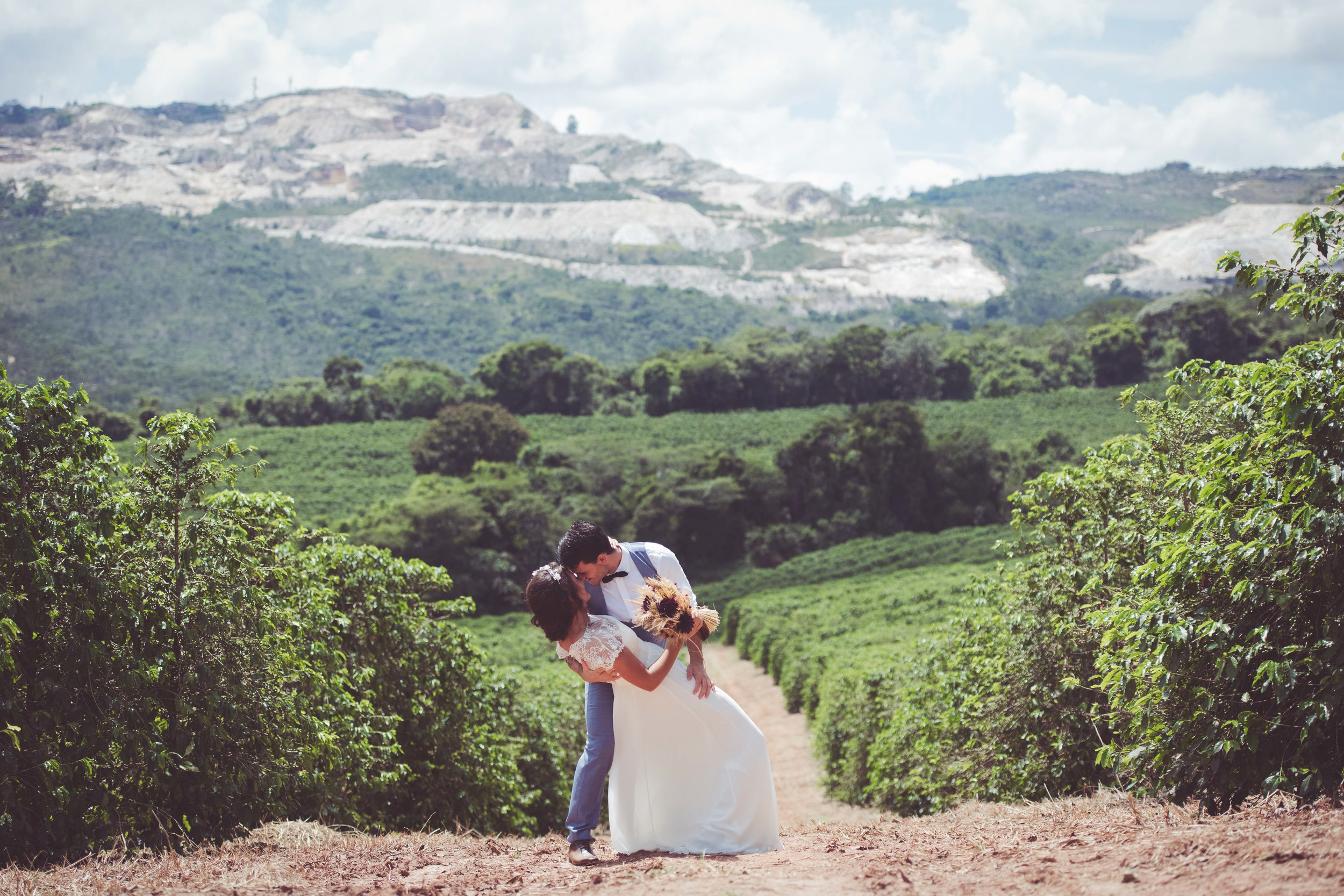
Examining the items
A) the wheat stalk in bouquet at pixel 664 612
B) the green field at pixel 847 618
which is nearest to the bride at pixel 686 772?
the wheat stalk in bouquet at pixel 664 612

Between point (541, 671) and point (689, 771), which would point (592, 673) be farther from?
point (541, 671)

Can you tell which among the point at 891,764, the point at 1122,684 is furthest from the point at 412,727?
the point at 1122,684

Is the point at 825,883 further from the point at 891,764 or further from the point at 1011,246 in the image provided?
the point at 1011,246

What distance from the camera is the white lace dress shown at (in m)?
4.92

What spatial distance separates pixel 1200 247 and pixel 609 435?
443 ft

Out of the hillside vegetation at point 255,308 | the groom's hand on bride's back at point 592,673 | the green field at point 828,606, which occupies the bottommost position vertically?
the green field at point 828,606

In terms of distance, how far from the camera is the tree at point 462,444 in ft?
196

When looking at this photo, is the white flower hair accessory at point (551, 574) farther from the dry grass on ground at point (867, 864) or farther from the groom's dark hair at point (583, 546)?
the dry grass on ground at point (867, 864)

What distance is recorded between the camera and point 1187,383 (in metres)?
6.96

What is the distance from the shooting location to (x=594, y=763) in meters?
4.91

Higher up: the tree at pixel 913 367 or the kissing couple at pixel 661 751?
the tree at pixel 913 367

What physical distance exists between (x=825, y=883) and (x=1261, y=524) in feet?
8.57

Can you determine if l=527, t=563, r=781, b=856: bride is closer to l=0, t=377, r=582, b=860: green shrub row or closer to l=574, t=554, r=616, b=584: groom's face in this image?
l=574, t=554, r=616, b=584: groom's face

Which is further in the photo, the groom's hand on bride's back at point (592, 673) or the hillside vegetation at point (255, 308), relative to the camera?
the hillside vegetation at point (255, 308)
